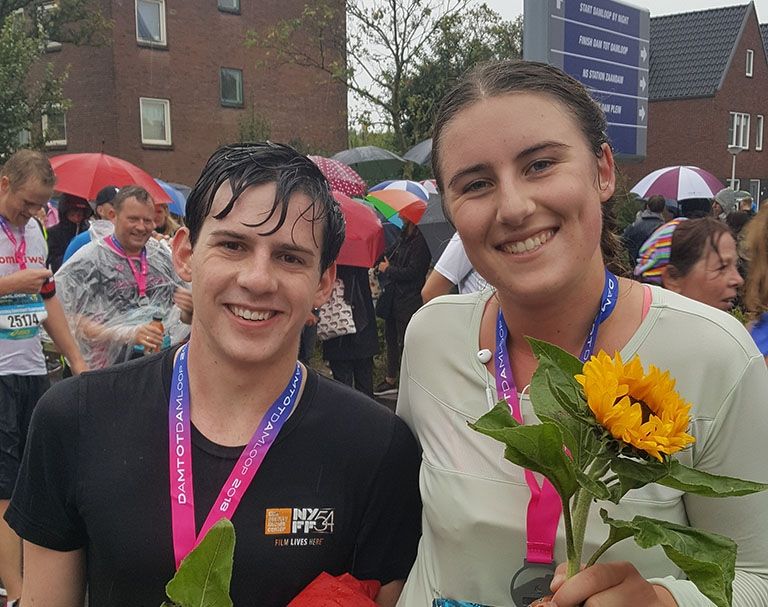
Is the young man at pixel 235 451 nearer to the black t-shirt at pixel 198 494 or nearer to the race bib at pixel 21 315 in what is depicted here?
the black t-shirt at pixel 198 494

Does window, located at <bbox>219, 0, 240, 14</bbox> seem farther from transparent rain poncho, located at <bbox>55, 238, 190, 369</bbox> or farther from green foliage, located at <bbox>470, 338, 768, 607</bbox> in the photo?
green foliage, located at <bbox>470, 338, 768, 607</bbox>

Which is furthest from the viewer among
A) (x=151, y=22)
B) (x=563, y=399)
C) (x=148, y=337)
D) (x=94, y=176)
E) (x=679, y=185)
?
(x=151, y=22)

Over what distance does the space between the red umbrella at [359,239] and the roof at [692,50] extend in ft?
95.8

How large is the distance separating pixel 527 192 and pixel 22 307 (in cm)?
→ 360

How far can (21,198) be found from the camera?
4281 millimetres

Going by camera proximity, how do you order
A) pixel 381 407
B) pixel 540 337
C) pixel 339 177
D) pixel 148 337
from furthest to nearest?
pixel 339 177, pixel 148 337, pixel 381 407, pixel 540 337

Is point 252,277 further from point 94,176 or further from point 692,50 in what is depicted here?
point 692,50

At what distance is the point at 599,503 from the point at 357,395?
0.65 meters

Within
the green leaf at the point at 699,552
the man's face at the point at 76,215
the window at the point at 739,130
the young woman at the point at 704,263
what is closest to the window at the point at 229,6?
the man's face at the point at 76,215

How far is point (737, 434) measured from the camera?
146cm

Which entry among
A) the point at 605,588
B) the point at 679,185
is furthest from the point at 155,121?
the point at 605,588

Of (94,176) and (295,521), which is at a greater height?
(94,176)

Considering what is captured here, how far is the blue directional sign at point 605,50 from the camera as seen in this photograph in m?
4.49

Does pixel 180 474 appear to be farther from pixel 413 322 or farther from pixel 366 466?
pixel 413 322
